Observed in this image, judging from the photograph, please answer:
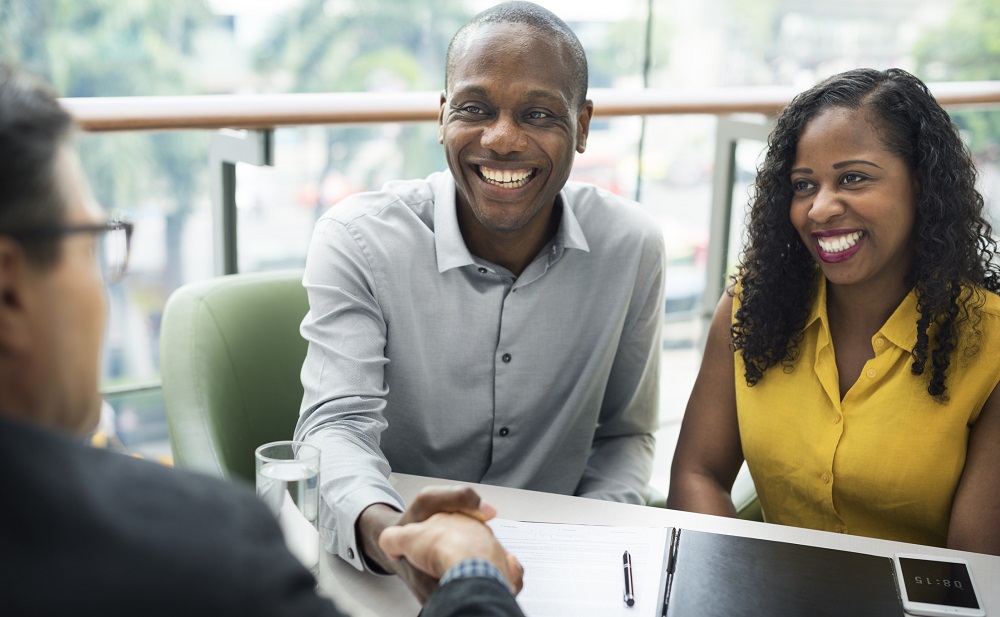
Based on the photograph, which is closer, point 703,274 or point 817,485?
point 817,485

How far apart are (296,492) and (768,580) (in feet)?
1.88

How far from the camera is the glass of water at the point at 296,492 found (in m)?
1.23

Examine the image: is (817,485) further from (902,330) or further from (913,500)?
(902,330)

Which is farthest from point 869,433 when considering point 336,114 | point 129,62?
point 129,62

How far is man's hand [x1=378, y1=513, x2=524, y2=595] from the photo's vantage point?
1035mm

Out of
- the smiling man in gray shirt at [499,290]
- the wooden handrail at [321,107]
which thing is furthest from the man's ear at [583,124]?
the wooden handrail at [321,107]

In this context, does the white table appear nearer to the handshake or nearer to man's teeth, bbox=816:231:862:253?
the handshake

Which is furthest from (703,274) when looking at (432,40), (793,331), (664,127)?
(432,40)

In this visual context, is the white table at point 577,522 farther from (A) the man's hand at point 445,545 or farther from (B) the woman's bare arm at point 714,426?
(B) the woman's bare arm at point 714,426

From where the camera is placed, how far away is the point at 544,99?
1740 mm

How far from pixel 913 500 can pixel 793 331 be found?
1.07ft

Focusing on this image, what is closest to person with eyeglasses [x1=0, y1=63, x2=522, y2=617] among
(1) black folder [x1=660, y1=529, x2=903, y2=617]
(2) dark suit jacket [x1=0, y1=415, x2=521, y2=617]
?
(2) dark suit jacket [x1=0, y1=415, x2=521, y2=617]

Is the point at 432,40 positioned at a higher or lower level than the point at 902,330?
higher

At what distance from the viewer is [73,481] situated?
0.68 meters
